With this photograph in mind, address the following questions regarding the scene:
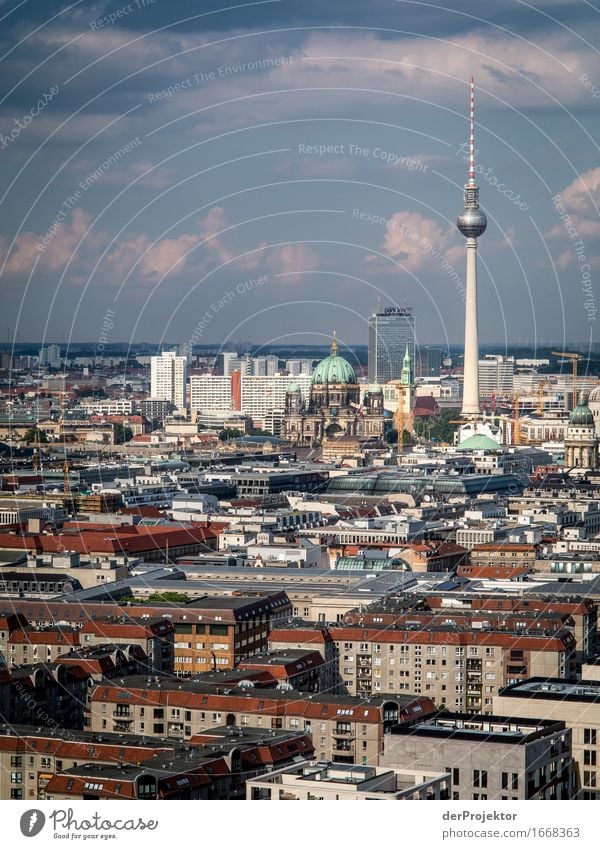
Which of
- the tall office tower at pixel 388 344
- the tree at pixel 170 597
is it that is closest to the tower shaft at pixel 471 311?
the tall office tower at pixel 388 344

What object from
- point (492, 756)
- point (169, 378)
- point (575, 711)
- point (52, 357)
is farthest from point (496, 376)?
point (492, 756)

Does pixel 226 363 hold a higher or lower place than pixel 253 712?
higher

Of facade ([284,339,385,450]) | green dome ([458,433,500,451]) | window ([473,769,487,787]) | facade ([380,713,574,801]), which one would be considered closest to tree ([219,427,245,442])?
facade ([284,339,385,450])

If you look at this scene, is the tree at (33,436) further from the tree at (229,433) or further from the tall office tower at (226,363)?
the tall office tower at (226,363)

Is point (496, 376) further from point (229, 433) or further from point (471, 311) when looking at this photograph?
point (471, 311)

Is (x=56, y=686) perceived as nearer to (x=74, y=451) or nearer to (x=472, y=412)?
(x=74, y=451)

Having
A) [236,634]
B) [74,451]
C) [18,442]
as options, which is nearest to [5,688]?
[236,634]
